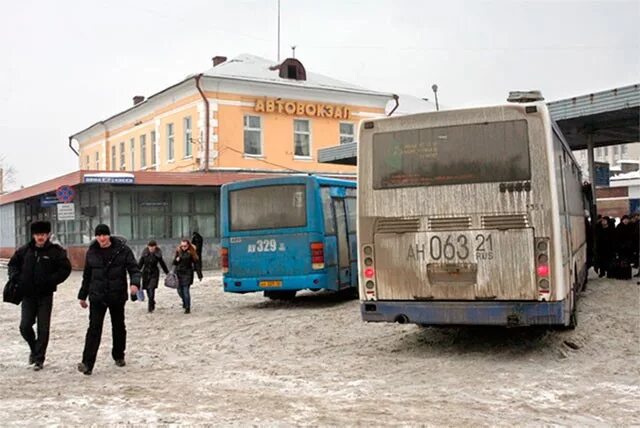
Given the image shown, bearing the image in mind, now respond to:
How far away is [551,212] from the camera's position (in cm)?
914

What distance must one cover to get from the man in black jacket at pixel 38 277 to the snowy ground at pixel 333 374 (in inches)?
20.3

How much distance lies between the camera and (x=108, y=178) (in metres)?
27.3

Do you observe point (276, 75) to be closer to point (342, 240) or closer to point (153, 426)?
point (342, 240)

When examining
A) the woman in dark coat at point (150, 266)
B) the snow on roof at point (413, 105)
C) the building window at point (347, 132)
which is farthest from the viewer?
the snow on roof at point (413, 105)

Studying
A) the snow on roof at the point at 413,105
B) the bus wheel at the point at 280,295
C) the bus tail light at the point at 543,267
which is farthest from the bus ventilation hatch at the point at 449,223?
the snow on roof at the point at 413,105

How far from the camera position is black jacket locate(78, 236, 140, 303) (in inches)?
369

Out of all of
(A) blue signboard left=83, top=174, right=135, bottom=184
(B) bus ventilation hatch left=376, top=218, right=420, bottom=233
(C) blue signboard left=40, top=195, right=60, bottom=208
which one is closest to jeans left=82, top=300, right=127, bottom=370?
(B) bus ventilation hatch left=376, top=218, right=420, bottom=233

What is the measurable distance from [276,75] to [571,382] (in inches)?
1224

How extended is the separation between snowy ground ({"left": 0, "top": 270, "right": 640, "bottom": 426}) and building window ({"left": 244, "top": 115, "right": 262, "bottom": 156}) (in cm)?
2175

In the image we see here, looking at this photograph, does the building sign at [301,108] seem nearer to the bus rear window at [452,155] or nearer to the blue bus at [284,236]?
the blue bus at [284,236]

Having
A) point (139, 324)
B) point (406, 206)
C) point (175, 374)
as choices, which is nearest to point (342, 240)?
point (139, 324)

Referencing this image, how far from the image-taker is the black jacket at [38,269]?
31.1 ft

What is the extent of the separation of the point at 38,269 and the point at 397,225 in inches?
175

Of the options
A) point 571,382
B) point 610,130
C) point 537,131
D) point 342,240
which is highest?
point 610,130
